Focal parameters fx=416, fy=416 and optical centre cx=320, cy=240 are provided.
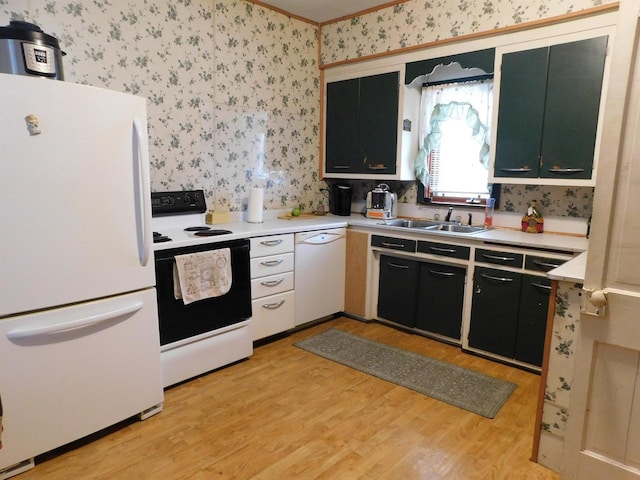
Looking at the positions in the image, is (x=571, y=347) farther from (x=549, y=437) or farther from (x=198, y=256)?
(x=198, y=256)

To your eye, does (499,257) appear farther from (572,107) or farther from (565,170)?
(572,107)

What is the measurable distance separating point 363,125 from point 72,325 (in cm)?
284

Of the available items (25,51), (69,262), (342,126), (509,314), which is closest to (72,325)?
(69,262)

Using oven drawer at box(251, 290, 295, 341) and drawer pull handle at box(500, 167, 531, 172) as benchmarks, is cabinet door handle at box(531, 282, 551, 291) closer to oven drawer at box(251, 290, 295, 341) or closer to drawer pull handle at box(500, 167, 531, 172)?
drawer pull handle at box(500, 167, 531, 172)

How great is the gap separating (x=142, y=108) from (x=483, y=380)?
8.33 feet

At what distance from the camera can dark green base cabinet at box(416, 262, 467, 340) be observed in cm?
309

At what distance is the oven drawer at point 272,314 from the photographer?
9.90ft

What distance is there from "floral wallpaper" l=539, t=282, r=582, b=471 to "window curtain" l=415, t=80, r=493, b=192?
5.83 ft

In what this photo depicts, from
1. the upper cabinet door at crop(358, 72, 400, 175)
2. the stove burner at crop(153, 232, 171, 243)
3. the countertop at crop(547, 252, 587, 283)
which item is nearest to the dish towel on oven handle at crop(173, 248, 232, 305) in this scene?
the stove burner at crop(153, 232, 171, 243)

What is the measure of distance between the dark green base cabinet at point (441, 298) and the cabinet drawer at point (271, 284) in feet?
3.43

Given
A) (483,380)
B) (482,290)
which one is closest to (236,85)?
(482,290)

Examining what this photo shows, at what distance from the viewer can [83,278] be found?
1.88 metres

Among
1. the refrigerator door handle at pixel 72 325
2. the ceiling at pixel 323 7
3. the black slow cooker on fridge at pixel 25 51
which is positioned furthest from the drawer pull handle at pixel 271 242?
the ceiling at pixel 323 7

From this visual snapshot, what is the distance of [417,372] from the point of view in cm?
277
